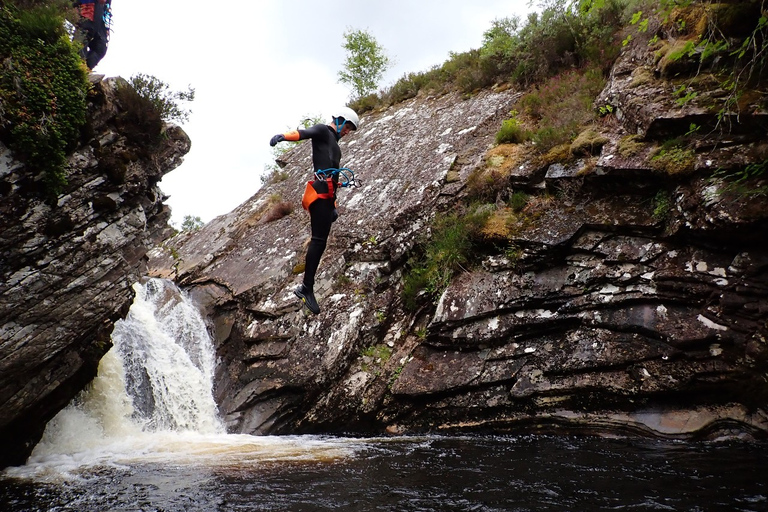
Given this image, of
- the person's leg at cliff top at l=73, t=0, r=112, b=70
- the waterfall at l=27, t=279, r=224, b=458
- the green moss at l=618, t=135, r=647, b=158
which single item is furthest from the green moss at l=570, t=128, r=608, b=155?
the waterfall at l=27, t=279, r=224, b=458

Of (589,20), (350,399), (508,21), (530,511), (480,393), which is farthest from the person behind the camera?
(508,21)

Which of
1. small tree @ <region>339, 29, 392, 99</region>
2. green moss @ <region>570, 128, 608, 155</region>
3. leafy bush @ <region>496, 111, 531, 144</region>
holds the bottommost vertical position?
green moss @ <region>570, 128, 608, 155</region>

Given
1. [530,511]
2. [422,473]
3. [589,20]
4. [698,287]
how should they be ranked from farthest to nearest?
1. [589,20]
2. [698,287]
3. [422,473]
4. [530,511]

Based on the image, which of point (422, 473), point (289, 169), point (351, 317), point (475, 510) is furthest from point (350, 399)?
point (289, 169)

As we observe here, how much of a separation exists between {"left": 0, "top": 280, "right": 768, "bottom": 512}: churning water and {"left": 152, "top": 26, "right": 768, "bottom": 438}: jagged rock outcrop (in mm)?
730

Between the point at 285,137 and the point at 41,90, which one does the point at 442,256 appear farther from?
the point at 41,90

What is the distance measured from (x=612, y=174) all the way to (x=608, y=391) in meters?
3.88

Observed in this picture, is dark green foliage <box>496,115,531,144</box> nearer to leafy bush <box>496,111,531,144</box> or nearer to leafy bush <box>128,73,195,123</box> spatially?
leafy bush <box>496,111,531,144</box>

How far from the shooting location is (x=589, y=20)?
12914 mm

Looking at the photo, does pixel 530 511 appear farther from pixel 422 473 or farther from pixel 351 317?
pixel 351 317

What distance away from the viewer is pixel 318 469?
5.77m

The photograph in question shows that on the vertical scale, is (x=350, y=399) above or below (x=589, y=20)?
below

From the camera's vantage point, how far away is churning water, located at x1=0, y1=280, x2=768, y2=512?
4.29 meters

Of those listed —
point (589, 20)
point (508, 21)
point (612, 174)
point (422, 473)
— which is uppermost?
point (508, 21)
